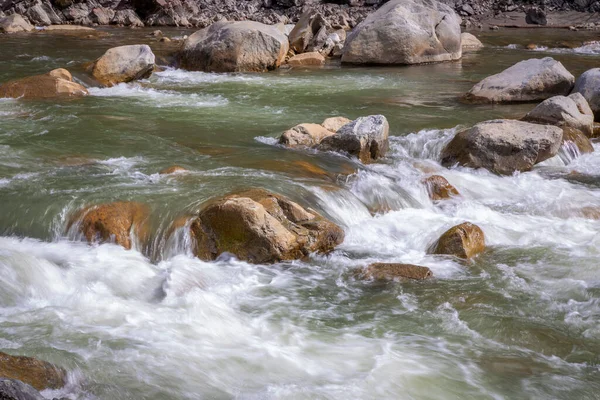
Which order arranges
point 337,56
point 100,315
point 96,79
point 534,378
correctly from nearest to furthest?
1. point 534,378
2. point 100,315
3. point 96,79
4. point 337,56

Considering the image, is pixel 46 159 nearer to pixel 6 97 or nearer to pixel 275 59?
pixel 6 97

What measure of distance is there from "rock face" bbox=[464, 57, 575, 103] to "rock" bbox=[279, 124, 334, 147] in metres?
4.00

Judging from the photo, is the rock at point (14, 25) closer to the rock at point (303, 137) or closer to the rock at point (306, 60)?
the rock at point (306, 60)

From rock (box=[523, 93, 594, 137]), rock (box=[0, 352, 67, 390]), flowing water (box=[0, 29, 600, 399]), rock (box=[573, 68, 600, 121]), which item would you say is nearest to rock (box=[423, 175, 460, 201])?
flowing water (box=[0, 29, 600, 399])

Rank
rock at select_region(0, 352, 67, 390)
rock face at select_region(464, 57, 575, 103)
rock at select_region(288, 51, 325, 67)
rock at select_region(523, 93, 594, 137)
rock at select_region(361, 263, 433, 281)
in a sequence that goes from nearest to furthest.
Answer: rock at select_region(0, 352, 67, 390) → rock at select_region(361, 263, 433, 281) → rock at select_region(523, 93, 594, 137) → rock face at select_region(464, 57, 575, 103) → rock at select_region(288, 51, 325, 67)

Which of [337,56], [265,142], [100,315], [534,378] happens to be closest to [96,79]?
[265,142]

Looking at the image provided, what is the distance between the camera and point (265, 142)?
30.0 feet

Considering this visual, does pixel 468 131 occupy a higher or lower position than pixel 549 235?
higher

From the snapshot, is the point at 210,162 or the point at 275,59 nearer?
the point at 210,162

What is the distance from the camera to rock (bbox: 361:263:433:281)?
19.1 ft

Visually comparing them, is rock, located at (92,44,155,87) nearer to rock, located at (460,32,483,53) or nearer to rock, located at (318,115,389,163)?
rock, located at (318,115,389,163)

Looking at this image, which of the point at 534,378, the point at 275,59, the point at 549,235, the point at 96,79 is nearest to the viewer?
the point at 534,378

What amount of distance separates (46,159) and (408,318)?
182 inches

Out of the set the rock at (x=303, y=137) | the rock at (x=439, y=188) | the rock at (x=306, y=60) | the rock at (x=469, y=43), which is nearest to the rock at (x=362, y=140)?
the rock at (x=303, y=137)
